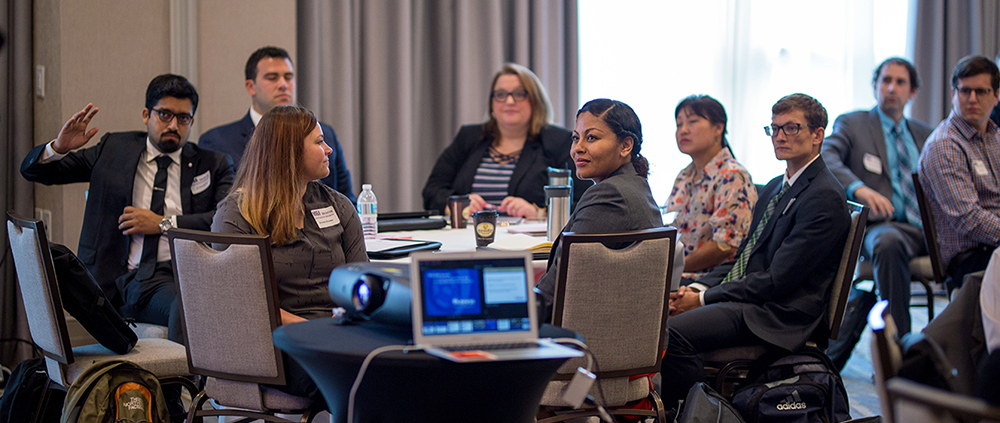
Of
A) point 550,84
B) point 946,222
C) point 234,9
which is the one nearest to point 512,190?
point 550,84

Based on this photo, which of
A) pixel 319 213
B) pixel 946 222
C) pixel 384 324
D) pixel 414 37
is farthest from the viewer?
pixel 414 37

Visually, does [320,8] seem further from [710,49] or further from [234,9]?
[710,49]

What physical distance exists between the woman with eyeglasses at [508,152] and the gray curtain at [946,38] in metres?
3.22

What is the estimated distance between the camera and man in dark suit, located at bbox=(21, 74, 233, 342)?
278 centimetres

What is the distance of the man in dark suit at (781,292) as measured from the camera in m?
2.29

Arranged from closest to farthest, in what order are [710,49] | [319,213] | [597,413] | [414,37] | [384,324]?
1. [384,324]
2. [597,413]
3. [319,213]
4. [414,37]
5. [710,49]

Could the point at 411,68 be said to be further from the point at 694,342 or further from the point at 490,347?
the point at 490,347

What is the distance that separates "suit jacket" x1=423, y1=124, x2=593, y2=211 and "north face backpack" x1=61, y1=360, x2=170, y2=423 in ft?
6.28

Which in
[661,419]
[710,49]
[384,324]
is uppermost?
[710,49]

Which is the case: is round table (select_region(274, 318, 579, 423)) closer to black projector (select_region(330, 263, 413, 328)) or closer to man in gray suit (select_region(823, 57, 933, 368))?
black projector (select_region(330, 263, 413, 328))

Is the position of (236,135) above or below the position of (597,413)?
above

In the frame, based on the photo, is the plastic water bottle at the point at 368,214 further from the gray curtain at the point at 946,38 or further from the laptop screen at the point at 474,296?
the gray curtain at the point at 946,38

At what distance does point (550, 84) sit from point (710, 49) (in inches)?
52.3

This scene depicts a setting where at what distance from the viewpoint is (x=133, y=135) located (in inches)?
118
